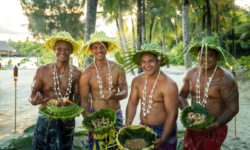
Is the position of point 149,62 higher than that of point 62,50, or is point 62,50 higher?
point 62,50

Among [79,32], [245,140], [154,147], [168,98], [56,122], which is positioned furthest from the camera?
[79,32]

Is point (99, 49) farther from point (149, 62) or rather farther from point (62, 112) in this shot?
point (62, 112)

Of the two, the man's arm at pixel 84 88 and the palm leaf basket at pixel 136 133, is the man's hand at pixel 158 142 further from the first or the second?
the man's arm at pixel 84 88

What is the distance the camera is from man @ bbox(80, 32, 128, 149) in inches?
153

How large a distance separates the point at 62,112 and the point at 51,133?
1.75ft

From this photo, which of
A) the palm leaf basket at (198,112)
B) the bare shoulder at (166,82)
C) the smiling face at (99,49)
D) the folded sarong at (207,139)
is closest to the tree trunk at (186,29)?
the smiling face at (99,49)

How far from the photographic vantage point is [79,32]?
42.5 metres

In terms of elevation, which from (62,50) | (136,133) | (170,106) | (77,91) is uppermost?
(62,50)

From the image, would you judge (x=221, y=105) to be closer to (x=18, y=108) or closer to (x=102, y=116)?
(x=102, y=116)

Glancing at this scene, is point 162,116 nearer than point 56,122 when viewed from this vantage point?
Yes

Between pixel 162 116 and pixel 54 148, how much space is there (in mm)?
1313

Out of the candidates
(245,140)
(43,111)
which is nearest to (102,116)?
(43,111)

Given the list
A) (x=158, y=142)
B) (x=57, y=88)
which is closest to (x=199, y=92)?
(x=158, y=142)

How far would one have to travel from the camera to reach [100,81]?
391 cm
